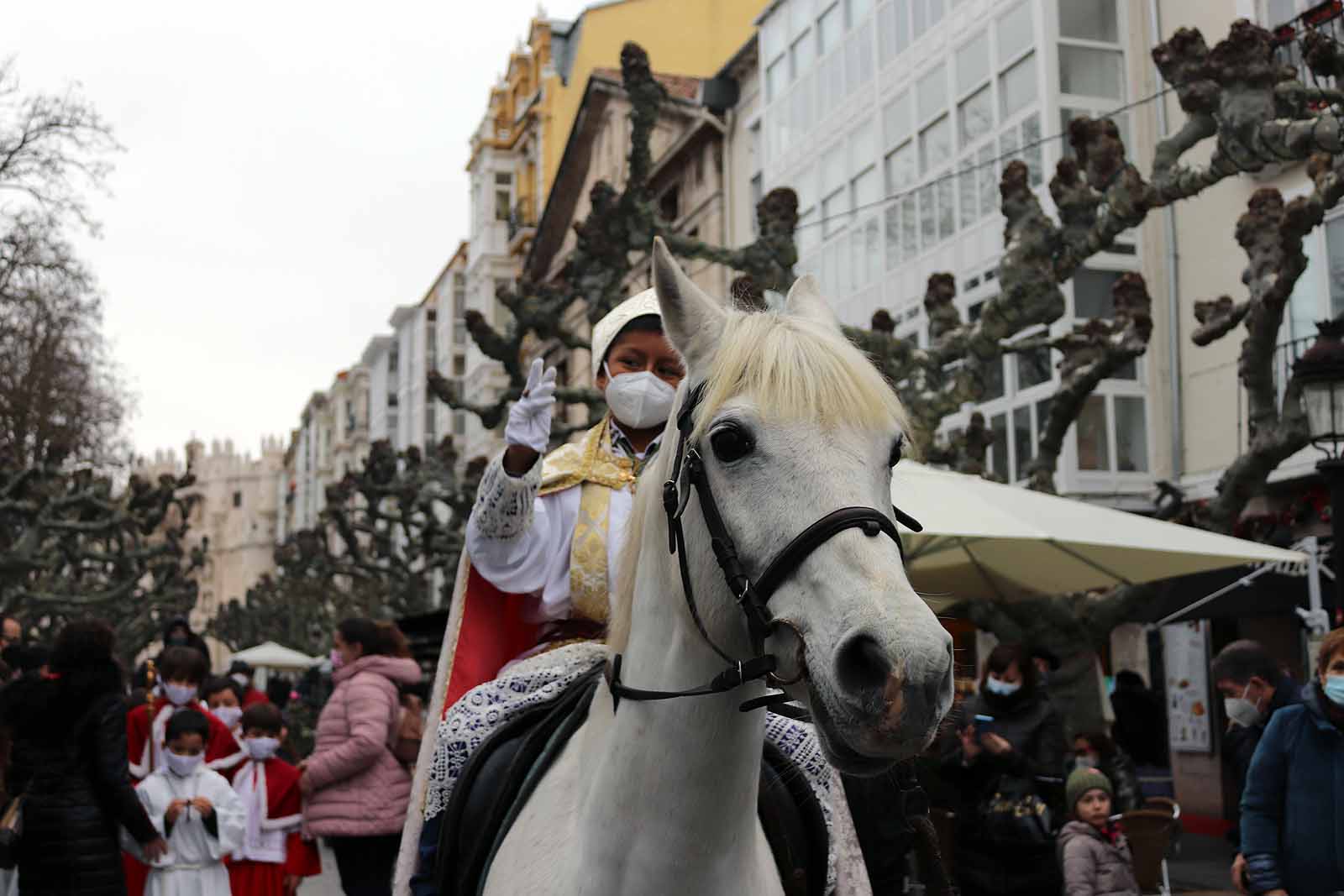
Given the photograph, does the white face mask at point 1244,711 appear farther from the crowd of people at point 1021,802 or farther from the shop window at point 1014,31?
the shop window at point 1014,31

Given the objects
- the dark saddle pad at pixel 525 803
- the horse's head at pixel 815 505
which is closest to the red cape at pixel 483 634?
the dark saddle pad at pixel 525 803

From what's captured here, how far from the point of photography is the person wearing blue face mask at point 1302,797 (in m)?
5.73

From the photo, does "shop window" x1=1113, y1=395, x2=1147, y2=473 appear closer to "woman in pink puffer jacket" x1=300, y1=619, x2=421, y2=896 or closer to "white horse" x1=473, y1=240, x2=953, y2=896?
"woman in pink puffer jacket" x1=300, y1=619, x2=421, y2=896

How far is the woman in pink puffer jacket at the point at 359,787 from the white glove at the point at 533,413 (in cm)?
518

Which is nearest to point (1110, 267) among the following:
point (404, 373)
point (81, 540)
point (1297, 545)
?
point (1297, 545)

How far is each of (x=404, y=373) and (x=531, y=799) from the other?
3050 inches

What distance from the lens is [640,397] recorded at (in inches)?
155

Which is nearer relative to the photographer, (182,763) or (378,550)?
(182,763)

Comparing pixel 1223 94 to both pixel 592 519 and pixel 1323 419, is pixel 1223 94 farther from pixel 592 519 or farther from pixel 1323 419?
pixel 592 519

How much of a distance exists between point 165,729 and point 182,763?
1.04 ft

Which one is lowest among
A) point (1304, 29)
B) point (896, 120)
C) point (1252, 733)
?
point (1252, 733)

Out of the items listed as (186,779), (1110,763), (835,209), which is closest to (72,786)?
(186,779)

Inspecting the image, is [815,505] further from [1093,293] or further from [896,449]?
[1093,293]

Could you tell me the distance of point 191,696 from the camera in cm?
903
